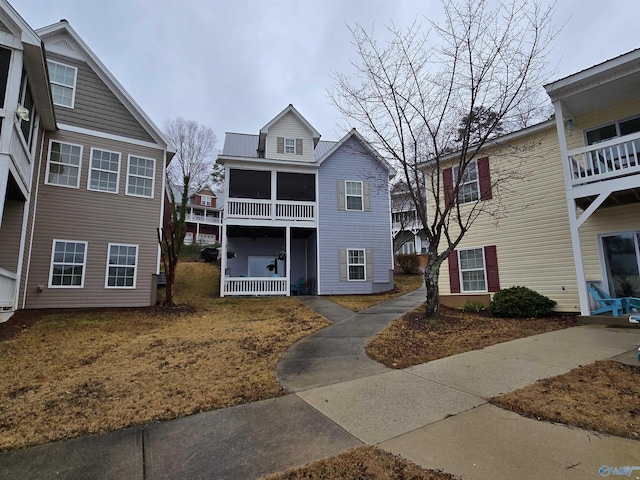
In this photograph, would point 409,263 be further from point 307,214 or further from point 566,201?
point 566,201

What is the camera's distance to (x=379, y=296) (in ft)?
52.2

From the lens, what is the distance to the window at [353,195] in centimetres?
1753

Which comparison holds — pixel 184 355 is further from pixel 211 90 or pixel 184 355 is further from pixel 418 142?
pixel 211 90

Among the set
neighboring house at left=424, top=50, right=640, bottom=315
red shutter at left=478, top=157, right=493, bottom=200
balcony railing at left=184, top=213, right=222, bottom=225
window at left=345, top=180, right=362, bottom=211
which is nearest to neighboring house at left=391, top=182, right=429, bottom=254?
window at left=345, top=180, right=362, bottom=211

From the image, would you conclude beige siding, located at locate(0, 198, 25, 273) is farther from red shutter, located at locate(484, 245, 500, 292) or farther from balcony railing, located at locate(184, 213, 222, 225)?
balcony railing, located at locate(184, 213, 222, 225)

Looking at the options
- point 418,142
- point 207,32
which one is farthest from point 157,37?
point 418,142

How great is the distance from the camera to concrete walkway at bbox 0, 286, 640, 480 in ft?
8.75

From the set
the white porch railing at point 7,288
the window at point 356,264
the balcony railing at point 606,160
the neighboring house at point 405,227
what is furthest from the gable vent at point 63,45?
the neighboring house at point 405,227

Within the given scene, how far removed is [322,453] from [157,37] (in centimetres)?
1606

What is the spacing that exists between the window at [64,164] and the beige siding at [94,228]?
0.49ft

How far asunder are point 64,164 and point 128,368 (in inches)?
392

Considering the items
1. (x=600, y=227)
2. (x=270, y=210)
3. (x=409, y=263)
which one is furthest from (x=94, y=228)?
(x=409, y=263)

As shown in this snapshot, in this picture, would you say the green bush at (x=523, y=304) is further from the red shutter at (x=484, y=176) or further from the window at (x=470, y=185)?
the window at (x=470, y=185)

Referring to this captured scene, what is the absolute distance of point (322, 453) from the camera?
2889 mm
